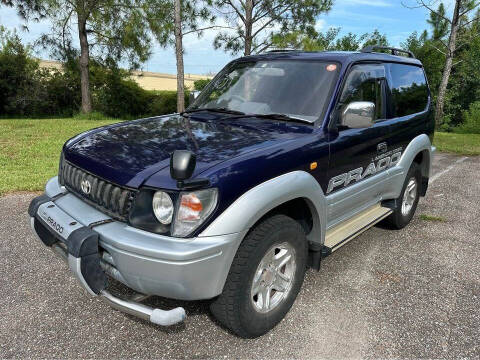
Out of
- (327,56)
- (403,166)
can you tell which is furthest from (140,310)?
(403,166)

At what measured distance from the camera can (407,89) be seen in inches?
175

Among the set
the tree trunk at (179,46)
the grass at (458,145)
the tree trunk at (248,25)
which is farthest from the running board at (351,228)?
the tree trunk at (248,25)

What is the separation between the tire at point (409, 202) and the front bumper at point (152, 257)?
285 centimetres

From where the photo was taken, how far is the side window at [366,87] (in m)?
3.38

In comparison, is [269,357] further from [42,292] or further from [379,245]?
[379,245]

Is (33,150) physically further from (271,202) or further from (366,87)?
(271,202)

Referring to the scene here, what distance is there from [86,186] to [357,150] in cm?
218

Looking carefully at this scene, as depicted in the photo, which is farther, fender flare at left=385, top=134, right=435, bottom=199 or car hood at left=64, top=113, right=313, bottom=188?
fender flare at left=385, top=134, right=435, bottom=199

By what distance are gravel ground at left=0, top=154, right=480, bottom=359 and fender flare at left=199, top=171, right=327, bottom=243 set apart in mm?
672

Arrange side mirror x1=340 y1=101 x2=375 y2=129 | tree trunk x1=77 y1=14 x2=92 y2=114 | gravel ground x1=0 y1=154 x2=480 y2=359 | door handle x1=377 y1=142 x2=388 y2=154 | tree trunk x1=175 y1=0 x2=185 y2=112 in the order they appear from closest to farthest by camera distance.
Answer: gravel ground x1=0 y1=154 x2=480 y2=359 → side mirror x1=340 y1=101 x2=375 y2=129 → door handle x1=377 y1=142 x2=388 y2=154 → tree trunk x1=175 y1=0 x2=185 y2=112 → tree trunk x1=77 y1=14 x2=92 y2=114

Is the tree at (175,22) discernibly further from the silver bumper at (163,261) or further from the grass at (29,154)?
the silver bumper at (163,261)

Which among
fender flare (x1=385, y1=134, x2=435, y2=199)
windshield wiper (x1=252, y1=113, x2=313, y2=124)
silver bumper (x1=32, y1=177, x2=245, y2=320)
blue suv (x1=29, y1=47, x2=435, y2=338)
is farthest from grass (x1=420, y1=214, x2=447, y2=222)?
silver bumper (x1=32, y1=177, x2=245, y2=320)

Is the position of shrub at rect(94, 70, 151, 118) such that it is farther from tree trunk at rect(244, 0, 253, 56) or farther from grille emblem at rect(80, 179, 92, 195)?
grille emblem at rect(80, 179, 92, 195)

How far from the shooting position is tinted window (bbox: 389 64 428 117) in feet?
13.6
